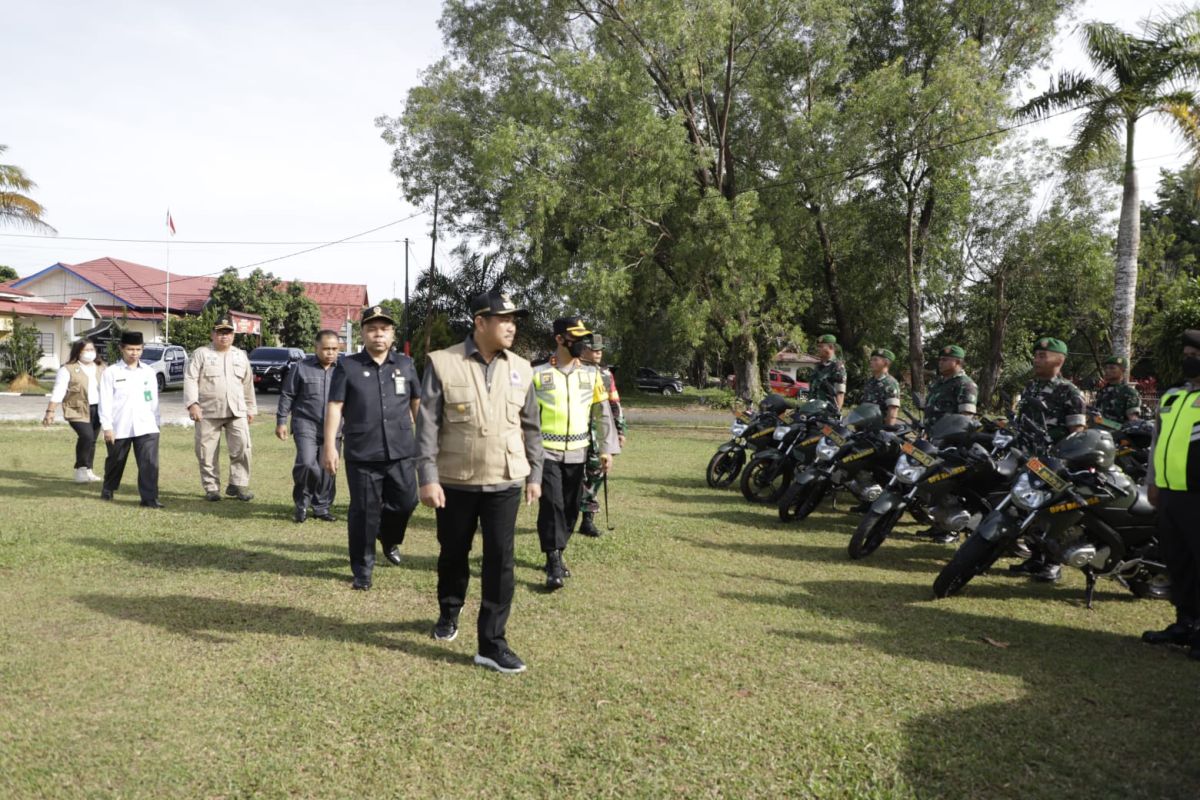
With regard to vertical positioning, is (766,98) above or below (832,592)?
above

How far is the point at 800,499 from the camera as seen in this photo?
8.37 metres

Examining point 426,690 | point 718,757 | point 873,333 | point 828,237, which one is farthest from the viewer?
point 873,333

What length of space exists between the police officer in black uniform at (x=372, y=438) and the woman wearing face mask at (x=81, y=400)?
5.41 metres

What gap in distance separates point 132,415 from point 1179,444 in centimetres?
851

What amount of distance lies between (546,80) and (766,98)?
5.76 metres

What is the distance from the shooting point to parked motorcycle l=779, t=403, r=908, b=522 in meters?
7.98

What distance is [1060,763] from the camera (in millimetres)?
3422

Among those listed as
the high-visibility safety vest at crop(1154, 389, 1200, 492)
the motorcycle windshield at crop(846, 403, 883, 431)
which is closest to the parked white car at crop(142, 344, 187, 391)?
the motorcycle windshield at crop(846, 403, 883, 431)

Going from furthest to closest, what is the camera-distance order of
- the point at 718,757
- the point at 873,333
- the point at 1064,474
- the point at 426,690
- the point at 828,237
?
the point at 873,333
the point at 828,237
the point at 1064,474
the point at 426,690
the point at 718,757

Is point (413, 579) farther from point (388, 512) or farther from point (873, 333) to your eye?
point (873, 333)

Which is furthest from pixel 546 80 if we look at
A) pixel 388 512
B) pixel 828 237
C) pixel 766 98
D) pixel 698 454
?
pixel 388 512

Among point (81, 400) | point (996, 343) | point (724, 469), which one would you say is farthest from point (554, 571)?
point (996, 343)

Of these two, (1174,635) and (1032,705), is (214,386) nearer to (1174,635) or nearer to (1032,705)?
(1032,705)

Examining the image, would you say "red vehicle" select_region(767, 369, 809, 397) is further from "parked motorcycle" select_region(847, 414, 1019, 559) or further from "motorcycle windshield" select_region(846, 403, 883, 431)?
"parked motorcycle" select_region(847, 414, 1019, 559)
